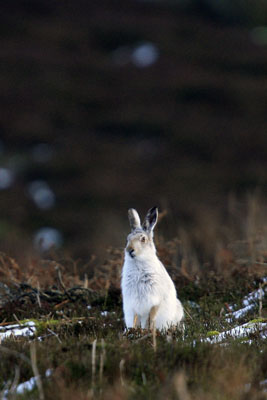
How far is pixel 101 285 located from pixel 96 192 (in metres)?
13.9

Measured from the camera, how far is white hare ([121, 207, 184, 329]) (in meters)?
6.23

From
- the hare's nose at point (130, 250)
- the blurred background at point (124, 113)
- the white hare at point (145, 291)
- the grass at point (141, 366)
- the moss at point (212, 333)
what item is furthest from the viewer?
the blurred background at point (124, 113)

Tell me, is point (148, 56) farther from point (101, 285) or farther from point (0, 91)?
point (101, 285)

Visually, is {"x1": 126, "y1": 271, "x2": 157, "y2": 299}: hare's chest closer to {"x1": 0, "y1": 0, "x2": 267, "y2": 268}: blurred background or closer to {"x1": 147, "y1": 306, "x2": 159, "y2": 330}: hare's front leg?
{"x1": 147, "y1": 306, "x2": 159, "y2": 330}: hare's front leg

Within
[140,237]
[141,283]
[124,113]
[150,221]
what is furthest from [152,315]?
[124,113]

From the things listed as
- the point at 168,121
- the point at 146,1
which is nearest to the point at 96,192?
the point at 168,121

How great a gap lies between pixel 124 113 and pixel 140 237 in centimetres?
2130

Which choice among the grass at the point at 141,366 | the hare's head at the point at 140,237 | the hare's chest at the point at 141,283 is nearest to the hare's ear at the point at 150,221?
the hare's head at the point at 140,237

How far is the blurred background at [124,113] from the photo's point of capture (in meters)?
21.9

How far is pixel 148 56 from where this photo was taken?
3066 centimetres

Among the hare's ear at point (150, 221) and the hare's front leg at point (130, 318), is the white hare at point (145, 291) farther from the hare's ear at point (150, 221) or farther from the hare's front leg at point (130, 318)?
the hare's ear at point (150, 221)

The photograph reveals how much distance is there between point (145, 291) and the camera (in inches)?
247

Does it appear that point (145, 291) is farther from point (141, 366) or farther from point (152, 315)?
point (141, 366)

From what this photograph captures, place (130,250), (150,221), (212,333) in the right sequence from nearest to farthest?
(212,333), (130,250), (150,221)
